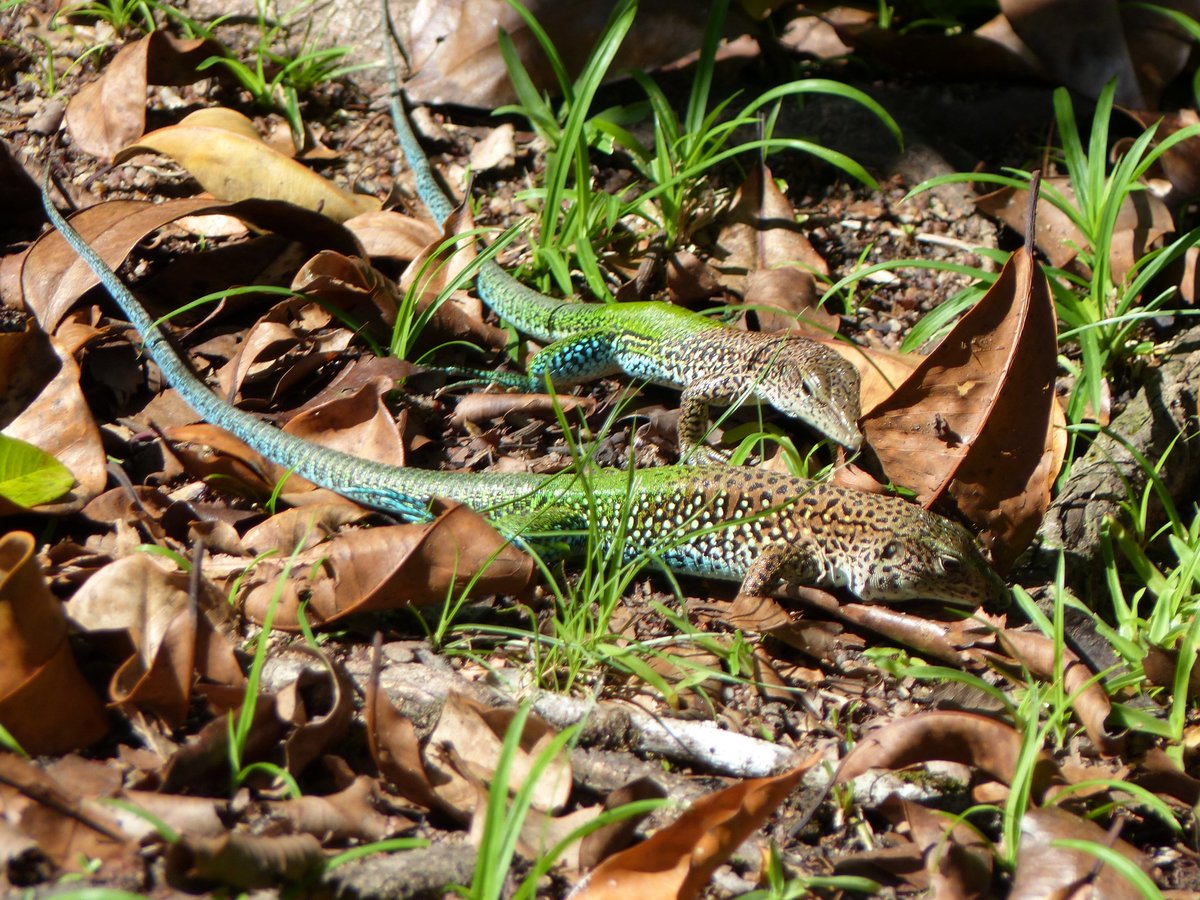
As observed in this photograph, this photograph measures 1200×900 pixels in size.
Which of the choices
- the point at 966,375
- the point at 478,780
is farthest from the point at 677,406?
the point at 478,780

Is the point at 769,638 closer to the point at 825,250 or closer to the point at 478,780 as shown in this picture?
the point at 478,780

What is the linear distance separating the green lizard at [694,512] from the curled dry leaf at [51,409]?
50 cm

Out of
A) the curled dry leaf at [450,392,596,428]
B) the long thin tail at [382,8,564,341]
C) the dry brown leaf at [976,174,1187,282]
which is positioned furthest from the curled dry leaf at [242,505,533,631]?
the dry brown leaf at [976,174,1187,282]

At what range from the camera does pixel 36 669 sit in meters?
2.57

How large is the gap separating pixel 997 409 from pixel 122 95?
12.8ft

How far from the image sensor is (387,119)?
18.7ft

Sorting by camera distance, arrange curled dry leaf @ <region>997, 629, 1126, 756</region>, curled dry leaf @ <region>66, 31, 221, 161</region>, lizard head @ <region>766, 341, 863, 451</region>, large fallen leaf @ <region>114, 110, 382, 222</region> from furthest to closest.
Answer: curled dry leaf @ <region>66, 31, 221, 161</region> < large fallen leaf @ <region>114, 110, 382, 222</region> < lizard head @ <region>766, 341, 863, 451</region> < curled dry leaf @ <region>997, 629, 1126, 756</region>

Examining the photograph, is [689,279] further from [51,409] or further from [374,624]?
[51,409]

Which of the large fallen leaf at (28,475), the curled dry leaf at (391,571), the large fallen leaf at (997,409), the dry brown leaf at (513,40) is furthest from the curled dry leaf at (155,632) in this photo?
the dry brown leaf at (513,40)

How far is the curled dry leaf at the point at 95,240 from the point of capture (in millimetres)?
4199

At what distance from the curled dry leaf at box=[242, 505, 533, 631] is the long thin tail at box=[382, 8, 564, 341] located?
1628mm

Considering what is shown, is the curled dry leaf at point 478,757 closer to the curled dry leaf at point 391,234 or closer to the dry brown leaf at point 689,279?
the curled dry leaf at point 391,234

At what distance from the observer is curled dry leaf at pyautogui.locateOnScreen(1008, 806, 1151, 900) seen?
8.56 feet

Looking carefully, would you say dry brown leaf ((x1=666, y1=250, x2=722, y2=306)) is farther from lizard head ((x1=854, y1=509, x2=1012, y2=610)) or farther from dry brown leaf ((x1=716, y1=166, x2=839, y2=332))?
lizard head ((x1=854, y1=509, x2=1012, y2=610))
